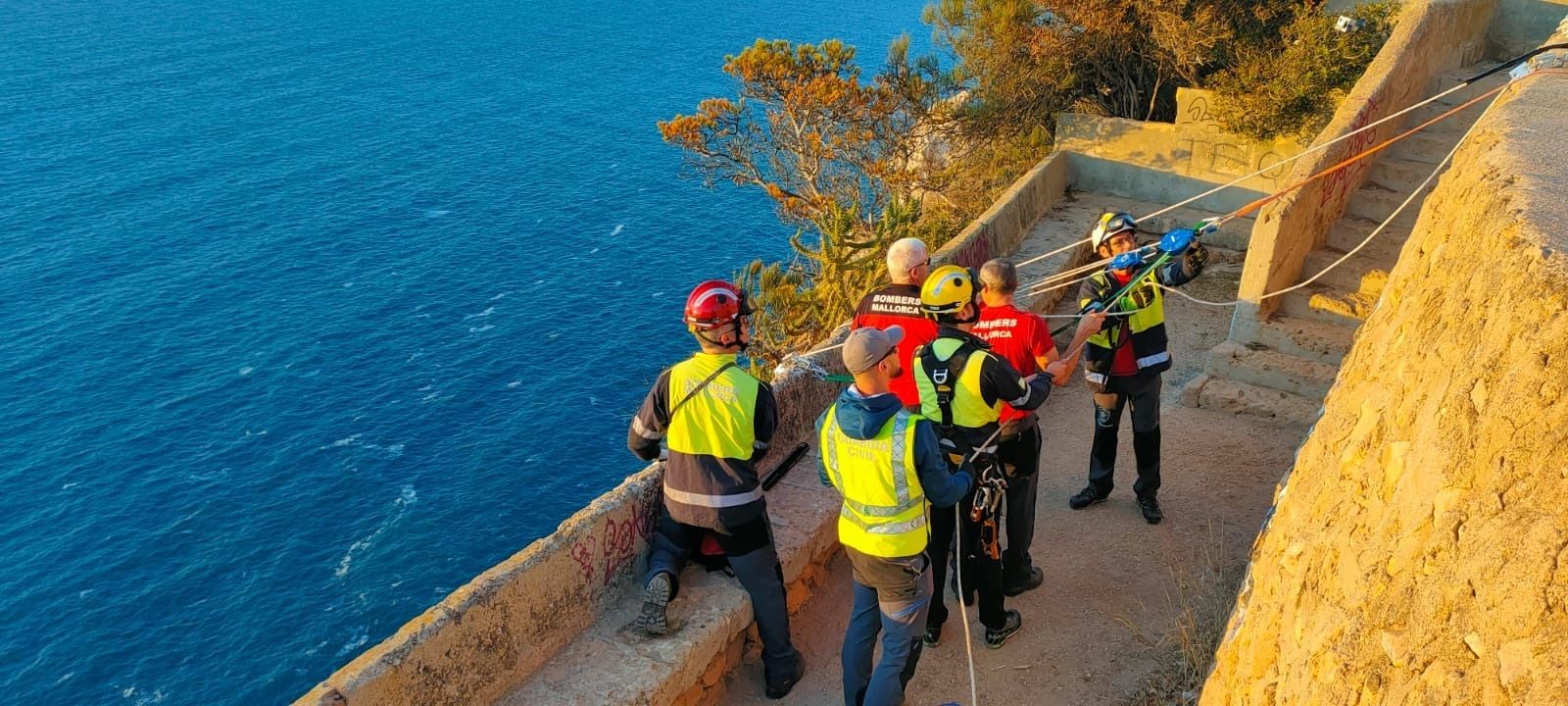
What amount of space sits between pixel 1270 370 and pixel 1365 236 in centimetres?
202

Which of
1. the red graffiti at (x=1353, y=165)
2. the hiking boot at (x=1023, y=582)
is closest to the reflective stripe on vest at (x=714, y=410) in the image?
the hiking boot at (x=1023, y=582)

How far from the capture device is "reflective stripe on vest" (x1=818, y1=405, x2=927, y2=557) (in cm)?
504

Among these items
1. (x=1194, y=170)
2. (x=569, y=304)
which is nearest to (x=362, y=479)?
(x=569, y=304)

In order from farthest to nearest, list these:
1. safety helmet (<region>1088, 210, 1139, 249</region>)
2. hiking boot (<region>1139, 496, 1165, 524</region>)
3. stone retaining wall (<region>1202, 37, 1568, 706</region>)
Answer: hiking boot (<region>1139, 496, 1165, 524</region>)
safety helmet (<region>1088, 210, 1139, 249</region>)
stone retaining wall (<region>1202, 37, 1568, 706</region>)

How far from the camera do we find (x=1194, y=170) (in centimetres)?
1609

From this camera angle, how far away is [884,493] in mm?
5141

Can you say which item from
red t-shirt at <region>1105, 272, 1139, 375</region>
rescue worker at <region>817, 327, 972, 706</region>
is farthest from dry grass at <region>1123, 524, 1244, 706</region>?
rescue worker at <region>817, 327, 972, 706</region>

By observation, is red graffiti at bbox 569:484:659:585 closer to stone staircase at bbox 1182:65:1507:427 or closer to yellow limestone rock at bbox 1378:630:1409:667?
yellow limestone rock at bbox 1378:630:1409:667

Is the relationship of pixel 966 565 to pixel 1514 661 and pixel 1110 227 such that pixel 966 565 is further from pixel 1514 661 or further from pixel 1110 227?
pixel 1514 661

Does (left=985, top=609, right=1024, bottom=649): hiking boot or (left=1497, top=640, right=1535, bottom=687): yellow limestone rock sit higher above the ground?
(left=1497, top=640, right=1535, bottom=687): yellow limestone rock

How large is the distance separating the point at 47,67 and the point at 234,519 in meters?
70.1

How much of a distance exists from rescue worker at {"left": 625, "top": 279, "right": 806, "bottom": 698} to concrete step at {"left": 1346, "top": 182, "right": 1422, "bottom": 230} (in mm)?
7414

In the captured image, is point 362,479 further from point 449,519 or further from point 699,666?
point 699,666

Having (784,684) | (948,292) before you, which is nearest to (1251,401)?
(948,292)
